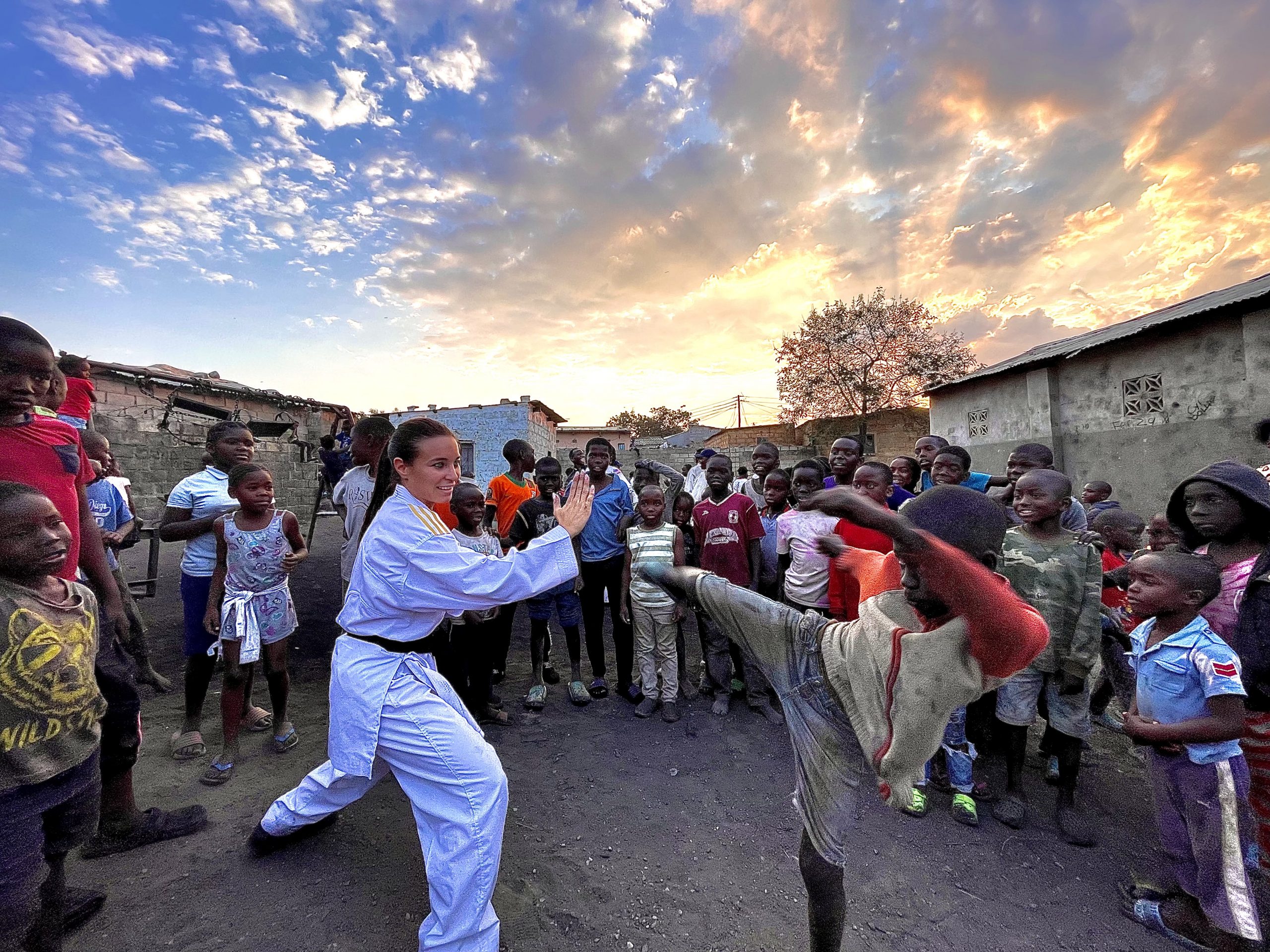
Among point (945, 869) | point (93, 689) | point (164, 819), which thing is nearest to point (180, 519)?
point (164, 819)

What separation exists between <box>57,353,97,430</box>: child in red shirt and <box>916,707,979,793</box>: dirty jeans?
6.17 meters

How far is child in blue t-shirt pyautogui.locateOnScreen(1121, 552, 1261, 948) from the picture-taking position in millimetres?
2070

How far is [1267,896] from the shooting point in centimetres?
228

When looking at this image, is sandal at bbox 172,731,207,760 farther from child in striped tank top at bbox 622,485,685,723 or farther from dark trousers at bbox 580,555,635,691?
child in striped tank top at bbox 622,485,685,723

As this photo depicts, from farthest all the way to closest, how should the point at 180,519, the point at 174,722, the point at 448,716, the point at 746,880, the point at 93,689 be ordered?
the point at 174,722 → the point at 180,519 → the point at 746,880 → the point at 448,716 → the point at 93,689

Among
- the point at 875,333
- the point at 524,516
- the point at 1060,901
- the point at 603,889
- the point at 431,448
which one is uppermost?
the point at 875,333

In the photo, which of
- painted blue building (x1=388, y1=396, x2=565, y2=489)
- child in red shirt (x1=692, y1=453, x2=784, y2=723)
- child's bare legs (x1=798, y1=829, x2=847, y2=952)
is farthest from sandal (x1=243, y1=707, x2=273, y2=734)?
painted blue building (x1=388, y1=396, x2=565, y2=489)

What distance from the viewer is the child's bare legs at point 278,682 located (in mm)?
3547

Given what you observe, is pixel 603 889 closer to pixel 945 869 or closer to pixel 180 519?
pixel 945 869

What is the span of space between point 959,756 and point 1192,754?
114 centimetres

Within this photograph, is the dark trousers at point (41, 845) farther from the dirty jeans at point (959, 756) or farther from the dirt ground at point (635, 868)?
the dirty jeans at point (959, 756)

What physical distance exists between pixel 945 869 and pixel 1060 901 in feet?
1.47

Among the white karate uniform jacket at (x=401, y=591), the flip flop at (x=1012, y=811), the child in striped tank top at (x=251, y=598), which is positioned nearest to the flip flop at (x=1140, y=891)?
the flip flop at (x=1012, y=811)

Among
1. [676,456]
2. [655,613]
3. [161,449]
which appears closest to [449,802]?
[655,613]
